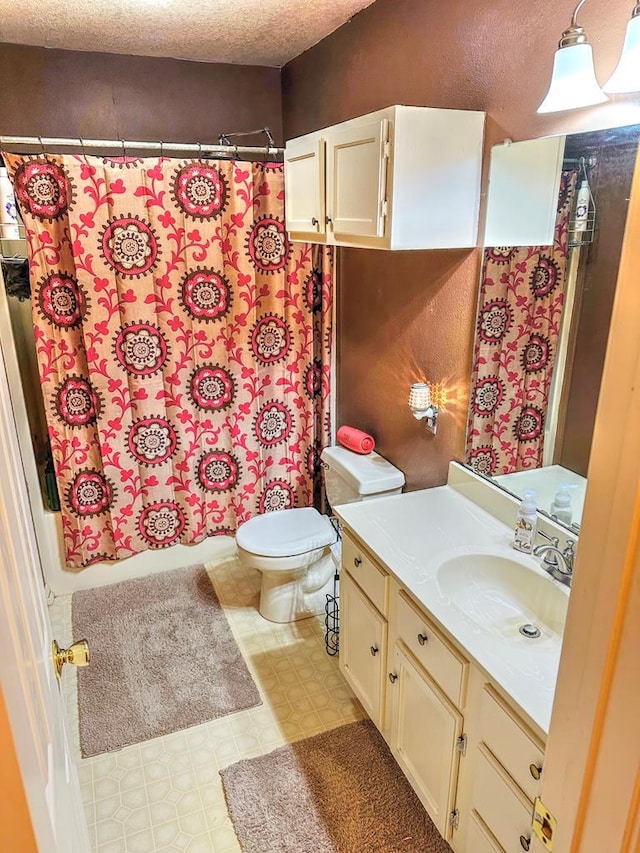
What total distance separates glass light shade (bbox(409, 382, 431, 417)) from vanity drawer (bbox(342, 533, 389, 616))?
56 centimetres

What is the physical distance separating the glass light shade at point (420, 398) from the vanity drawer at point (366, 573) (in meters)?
0.56

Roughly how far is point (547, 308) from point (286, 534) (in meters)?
1.49

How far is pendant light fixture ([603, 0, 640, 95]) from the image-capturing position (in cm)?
123

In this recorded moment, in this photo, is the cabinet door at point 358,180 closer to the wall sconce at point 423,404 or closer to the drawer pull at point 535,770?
the wall sconce at point 423,404

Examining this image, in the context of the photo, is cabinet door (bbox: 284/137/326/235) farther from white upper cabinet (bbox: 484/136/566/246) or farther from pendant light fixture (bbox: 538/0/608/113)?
pendant light fixture (bbox: 538/0/608/113)

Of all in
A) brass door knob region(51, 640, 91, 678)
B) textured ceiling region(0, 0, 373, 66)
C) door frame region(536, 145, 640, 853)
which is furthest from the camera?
textured ceiling region(0, 0, 373, 66)

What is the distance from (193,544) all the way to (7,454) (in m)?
2.29

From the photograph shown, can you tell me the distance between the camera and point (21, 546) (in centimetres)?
96

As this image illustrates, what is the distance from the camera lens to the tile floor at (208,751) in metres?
1.80

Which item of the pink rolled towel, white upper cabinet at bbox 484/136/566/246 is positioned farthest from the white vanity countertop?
white upper cabinet at bbox 484/136/566/246

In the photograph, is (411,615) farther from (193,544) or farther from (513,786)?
(193,544)

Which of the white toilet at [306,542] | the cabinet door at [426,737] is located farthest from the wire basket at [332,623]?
the cabinet door at [426,737]

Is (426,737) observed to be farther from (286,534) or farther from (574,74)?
(574,74)

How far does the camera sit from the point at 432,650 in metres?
1.55
